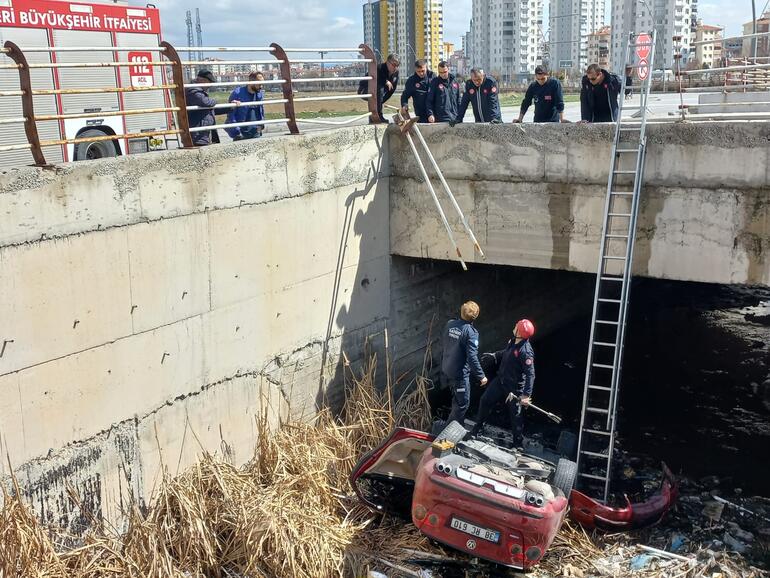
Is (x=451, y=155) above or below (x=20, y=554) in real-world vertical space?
above

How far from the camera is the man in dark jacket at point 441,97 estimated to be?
11898 mm

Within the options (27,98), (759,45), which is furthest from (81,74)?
(759,45)

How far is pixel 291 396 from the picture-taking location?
9758 mm

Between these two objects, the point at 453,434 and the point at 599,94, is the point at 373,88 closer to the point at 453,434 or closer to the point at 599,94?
the point at 599,94

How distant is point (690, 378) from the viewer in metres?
13.8

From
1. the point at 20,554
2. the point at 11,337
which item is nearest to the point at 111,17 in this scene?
the point at 11,337

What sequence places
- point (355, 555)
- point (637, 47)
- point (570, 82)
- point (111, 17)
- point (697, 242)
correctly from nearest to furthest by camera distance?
point (355, 555) → point (697, 242) → point (637, 47) → point (111, 17) → point (570, 82)

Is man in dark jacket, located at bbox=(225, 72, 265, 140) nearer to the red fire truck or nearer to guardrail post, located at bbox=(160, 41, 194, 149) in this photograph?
the red fire truck

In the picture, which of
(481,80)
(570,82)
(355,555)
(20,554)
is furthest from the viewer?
(570,82)

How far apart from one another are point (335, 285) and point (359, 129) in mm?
2050

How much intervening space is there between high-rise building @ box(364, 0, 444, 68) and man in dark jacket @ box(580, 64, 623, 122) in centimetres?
9323

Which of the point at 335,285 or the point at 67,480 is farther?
the point at 335,285

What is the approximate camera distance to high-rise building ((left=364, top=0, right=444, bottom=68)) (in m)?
106

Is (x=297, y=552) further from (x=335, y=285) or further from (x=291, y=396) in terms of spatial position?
(x=335, y=285)
